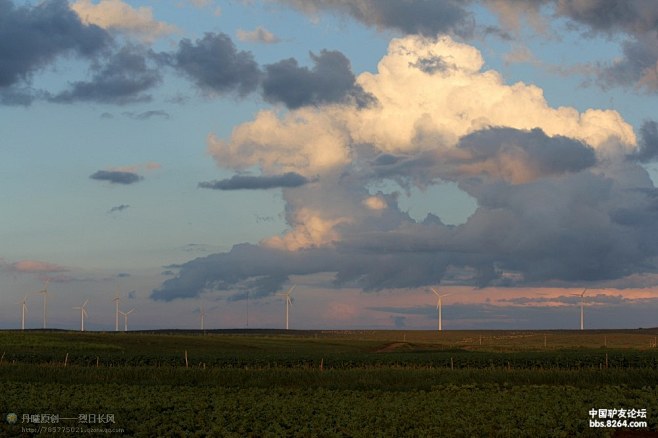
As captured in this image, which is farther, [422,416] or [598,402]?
[598,402]

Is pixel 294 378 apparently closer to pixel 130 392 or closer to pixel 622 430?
pixel 130 392

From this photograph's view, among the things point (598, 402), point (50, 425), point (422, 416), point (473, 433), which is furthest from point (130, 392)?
point (598, 402)

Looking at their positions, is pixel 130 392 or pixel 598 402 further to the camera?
pixel 130 392

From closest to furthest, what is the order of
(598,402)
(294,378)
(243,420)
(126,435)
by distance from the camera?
(126,435), (243,420), (598,402), (294,378)

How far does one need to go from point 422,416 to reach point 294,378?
25486mm

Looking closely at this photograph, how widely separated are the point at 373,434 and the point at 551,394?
669 inches

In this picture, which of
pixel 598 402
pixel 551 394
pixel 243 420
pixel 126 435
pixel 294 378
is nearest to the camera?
pixel 126 435

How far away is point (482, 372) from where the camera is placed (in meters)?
64.6

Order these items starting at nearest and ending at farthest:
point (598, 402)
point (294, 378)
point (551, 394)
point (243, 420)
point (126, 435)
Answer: point (126, 435) → point (243, 420) → point (598, 402) → point (551, 394) → point (294, 378)

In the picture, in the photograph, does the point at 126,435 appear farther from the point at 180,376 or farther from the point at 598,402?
the point at 180,376

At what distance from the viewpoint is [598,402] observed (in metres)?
41.4

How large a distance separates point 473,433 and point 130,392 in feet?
78.0

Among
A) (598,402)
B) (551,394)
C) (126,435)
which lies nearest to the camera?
(126,435)

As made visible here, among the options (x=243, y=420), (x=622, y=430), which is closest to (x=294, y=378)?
(x=243, y=420)
